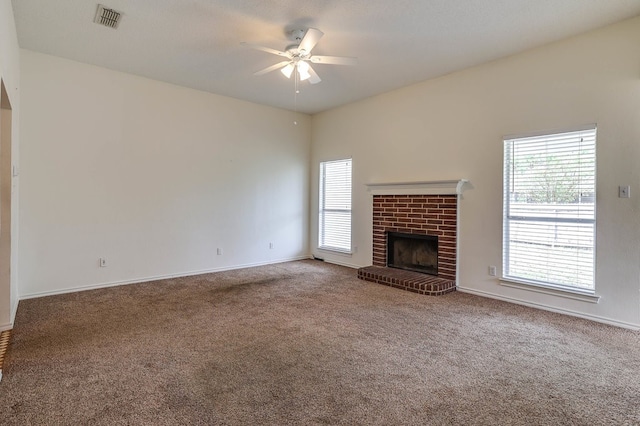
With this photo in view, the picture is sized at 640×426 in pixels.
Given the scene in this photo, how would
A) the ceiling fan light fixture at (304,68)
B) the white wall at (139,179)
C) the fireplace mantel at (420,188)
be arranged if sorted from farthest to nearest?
the fireplace mantel at (420,188)
the white wall at (139,179)
the ceiling fan light fixture at (304,68)

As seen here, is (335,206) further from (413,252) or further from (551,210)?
(551,210)

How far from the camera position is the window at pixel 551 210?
3.53 metres

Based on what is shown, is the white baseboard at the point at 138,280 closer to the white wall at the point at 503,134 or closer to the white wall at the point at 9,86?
the white wall at the point at 9,86

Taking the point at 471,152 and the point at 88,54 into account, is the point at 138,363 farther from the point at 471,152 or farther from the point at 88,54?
the point at 471,152

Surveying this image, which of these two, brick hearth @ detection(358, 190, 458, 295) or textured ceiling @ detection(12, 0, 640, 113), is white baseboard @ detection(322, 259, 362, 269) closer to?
brick hearth @ detection(358, 190, 458, 295)

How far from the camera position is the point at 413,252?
5.35 metres

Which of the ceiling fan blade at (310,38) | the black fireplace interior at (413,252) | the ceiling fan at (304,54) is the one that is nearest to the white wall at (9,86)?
the ceiling fan at (304,54)

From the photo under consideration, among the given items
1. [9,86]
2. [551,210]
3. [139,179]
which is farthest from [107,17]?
[551,210]

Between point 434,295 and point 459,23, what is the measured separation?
3.02 m

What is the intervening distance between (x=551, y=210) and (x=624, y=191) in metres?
0.64

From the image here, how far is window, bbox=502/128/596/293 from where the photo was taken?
3533 mm

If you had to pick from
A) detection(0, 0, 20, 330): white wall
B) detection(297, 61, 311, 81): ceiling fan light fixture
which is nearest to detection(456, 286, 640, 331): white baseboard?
detection(297, 61, 311, 81): ceiling fan light fixture

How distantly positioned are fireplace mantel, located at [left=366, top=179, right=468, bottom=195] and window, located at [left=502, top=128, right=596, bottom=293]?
24.3 inches

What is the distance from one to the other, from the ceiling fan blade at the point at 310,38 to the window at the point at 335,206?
3.01 m
